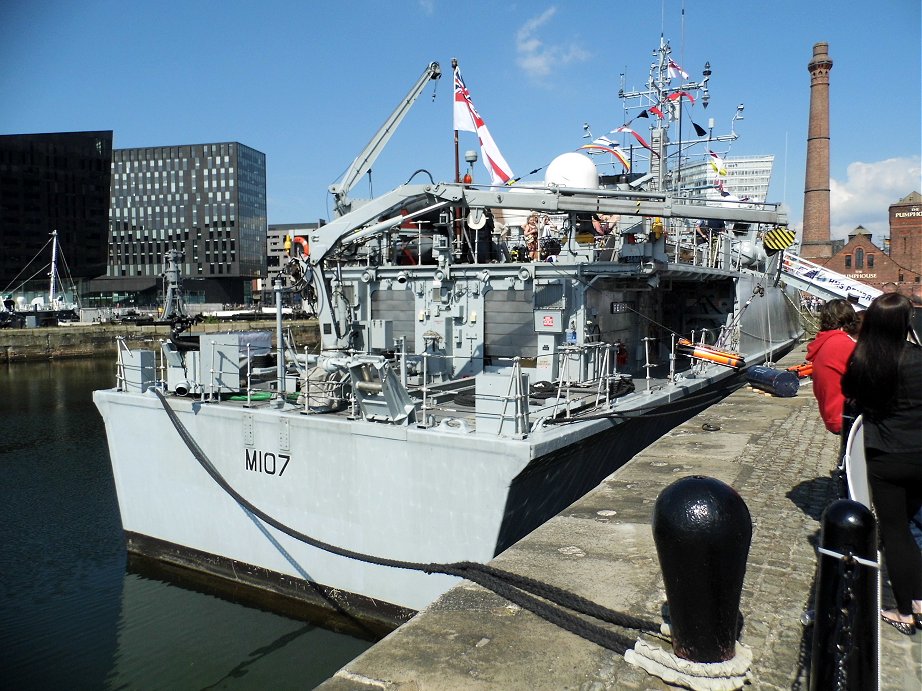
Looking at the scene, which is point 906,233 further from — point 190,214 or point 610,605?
point 190,214

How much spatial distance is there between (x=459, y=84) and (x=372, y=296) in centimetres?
434

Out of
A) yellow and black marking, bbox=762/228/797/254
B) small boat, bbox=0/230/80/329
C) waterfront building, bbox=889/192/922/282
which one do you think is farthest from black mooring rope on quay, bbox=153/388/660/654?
waterfront building, bbox=889/192/922/282

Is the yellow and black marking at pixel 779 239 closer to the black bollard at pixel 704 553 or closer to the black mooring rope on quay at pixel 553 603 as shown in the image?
the black mooring rope on quay at pixel 553 603

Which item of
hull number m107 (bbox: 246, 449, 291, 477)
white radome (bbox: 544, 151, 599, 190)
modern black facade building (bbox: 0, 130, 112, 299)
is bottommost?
hull number m107 (bbox: 246, 449, 291, 477)

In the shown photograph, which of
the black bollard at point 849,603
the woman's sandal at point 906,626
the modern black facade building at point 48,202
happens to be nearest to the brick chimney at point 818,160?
the woman's sandal at point 906,626

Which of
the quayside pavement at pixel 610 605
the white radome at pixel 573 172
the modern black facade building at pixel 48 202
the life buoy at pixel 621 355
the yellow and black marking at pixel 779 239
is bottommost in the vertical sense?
the quayside pavement at pixel 610 605

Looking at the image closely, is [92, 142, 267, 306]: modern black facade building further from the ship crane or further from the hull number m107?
the hull number m107

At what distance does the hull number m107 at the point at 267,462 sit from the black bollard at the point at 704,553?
574 cm

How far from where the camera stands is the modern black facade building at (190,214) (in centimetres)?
8638

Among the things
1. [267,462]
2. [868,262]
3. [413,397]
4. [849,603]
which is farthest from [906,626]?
[868,262]

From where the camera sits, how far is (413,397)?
8484mm

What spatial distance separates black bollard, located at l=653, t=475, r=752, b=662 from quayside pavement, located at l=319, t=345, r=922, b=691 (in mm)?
393

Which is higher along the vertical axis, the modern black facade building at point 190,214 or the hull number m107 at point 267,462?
the modern black facade building at point 190,214

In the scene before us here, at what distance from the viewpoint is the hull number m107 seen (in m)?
7.91
